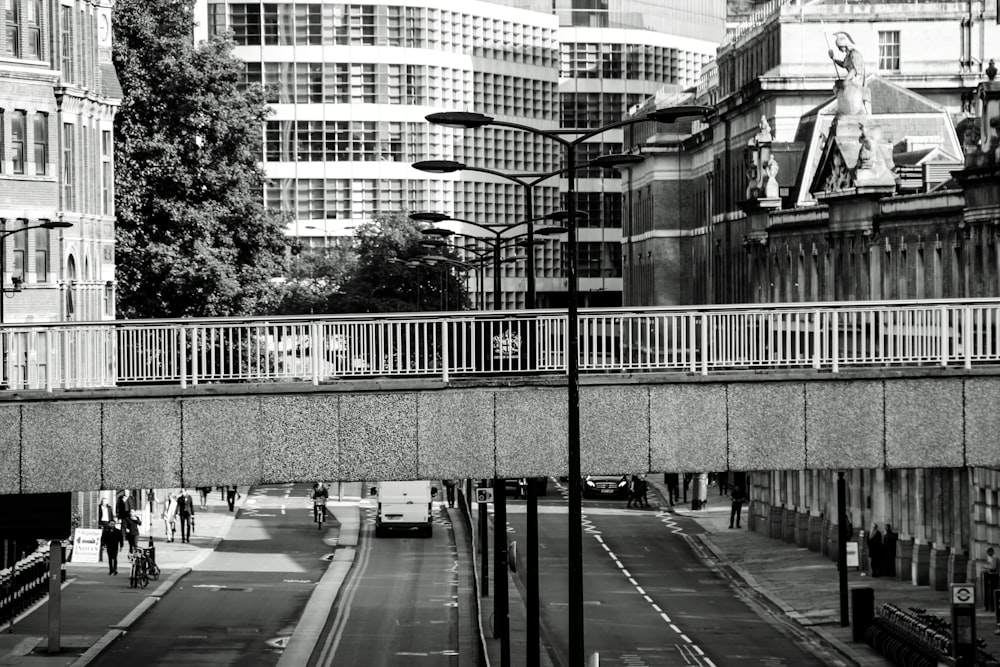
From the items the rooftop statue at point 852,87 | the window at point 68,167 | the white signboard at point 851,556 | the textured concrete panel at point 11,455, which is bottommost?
the white signboard at point 851,556

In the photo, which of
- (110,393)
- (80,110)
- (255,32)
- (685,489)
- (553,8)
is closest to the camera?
(110,393)

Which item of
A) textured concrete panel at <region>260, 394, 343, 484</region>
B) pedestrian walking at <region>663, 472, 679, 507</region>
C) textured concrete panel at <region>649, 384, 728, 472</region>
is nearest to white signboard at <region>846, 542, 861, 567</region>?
textured concrete panel at <region>649, 384, 728, 472</region>

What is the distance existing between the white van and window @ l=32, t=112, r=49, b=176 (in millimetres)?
20658

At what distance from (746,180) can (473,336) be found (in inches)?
2735

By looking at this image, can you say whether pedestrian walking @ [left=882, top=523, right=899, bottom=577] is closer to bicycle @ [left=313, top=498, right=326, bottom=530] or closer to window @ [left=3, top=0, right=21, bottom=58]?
bicycle @ [left=313, top=498, right=326, bottom=530]

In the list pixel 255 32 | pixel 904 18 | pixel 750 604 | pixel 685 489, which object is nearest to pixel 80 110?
pixel 750 604

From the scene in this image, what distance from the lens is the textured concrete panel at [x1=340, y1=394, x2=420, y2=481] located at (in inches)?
1288

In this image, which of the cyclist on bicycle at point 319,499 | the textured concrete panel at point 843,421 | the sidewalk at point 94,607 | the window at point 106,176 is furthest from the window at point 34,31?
the textured concrete panel at point 843,421

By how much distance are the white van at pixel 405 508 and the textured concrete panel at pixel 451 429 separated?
51.3m

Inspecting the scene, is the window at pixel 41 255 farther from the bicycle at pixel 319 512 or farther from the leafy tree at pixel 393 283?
the leafy tree at pixel 393 283

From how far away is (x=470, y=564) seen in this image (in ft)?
242

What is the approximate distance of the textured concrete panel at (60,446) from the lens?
104ft

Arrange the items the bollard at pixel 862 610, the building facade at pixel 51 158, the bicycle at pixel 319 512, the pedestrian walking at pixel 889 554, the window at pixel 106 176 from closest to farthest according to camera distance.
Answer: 1. the bollard at pixel 862 610
2. the building facade at pixel 51 158
3. the pedestrian walking at pixel 889 554
4. the window at pixel 106 176
5. the bicycle at pixel 319 512

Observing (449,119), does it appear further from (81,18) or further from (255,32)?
(255,32)
